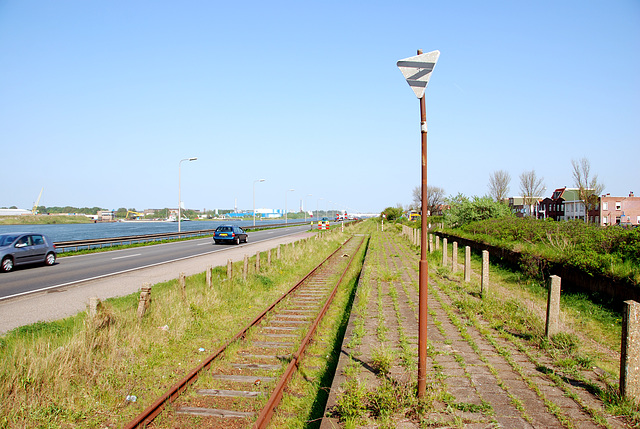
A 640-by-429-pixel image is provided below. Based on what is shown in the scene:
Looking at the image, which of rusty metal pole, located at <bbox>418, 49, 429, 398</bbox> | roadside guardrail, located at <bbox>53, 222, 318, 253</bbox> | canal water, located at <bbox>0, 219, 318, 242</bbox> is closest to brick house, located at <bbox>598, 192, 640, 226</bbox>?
roadside guardrail, located at <bbox>53, 222, 318, 253</bbox>

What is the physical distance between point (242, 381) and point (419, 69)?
4.82 m

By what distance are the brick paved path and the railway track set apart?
93 cm

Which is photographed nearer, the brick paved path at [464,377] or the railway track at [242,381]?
the brick paved path at [464,377]

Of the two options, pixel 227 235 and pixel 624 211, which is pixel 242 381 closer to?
pixel 227 235

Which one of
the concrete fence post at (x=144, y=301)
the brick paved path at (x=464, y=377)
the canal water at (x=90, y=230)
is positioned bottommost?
the canal water at (x=90, y=230)

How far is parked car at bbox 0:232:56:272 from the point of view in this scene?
17.5 meters

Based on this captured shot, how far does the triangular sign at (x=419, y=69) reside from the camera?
5125mm

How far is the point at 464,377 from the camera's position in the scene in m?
5.75

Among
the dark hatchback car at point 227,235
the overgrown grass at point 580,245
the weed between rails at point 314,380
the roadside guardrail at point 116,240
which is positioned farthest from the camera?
the dark hatchback car at point 227,235

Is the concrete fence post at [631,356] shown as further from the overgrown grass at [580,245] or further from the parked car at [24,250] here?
the parked car at [24,250]

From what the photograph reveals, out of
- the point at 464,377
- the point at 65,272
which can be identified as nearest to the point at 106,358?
the point at 464,377

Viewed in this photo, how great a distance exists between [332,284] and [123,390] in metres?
10.0

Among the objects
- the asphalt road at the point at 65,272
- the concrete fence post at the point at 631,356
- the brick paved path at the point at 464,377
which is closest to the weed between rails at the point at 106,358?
the brick paved path at the point at 464,377

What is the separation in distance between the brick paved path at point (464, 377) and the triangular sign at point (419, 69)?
3.57 metres
